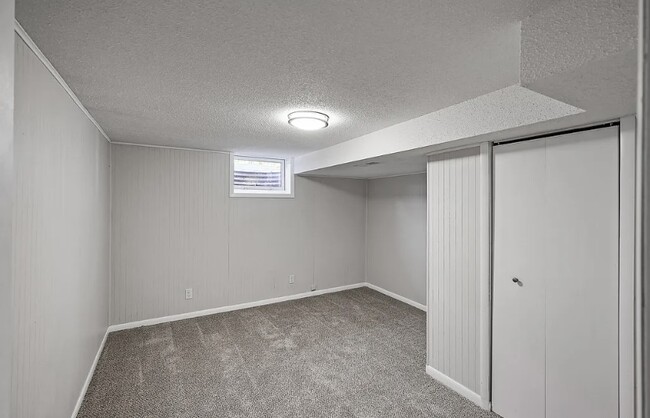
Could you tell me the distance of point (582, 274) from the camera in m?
1.93

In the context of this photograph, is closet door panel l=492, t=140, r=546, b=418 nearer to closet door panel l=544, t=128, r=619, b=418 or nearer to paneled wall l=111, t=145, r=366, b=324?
closet door panel l=544, t=128, r=619, b=418

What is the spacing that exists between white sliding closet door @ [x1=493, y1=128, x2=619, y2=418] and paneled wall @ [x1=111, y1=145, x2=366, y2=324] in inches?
127

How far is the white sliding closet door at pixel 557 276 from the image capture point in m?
1.83

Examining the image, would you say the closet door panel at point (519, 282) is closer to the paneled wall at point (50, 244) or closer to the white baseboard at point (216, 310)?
the paneled wall at point (50, 244)

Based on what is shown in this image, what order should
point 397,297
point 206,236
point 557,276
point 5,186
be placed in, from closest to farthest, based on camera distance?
1. point 5,186
2. point 557,276
3. point 206,236
4. point 397,297

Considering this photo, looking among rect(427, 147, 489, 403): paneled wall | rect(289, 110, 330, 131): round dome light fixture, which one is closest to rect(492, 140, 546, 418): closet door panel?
rect(427, 147, 489, 403): paneled wall

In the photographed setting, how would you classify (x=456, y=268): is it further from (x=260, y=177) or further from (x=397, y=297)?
(x=260, y=177)

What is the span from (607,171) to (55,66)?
→ 314 centimetres

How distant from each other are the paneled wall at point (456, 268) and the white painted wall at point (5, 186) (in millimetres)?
2553

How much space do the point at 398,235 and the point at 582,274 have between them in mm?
3237

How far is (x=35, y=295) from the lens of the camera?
62.7 inches

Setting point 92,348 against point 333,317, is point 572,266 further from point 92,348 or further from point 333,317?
point 92,348

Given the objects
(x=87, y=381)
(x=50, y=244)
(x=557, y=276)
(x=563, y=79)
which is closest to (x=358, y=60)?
(x=563, y=79)

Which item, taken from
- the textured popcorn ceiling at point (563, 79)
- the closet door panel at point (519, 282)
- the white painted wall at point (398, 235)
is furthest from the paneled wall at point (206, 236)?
the closet door panel at point (519, 282)
